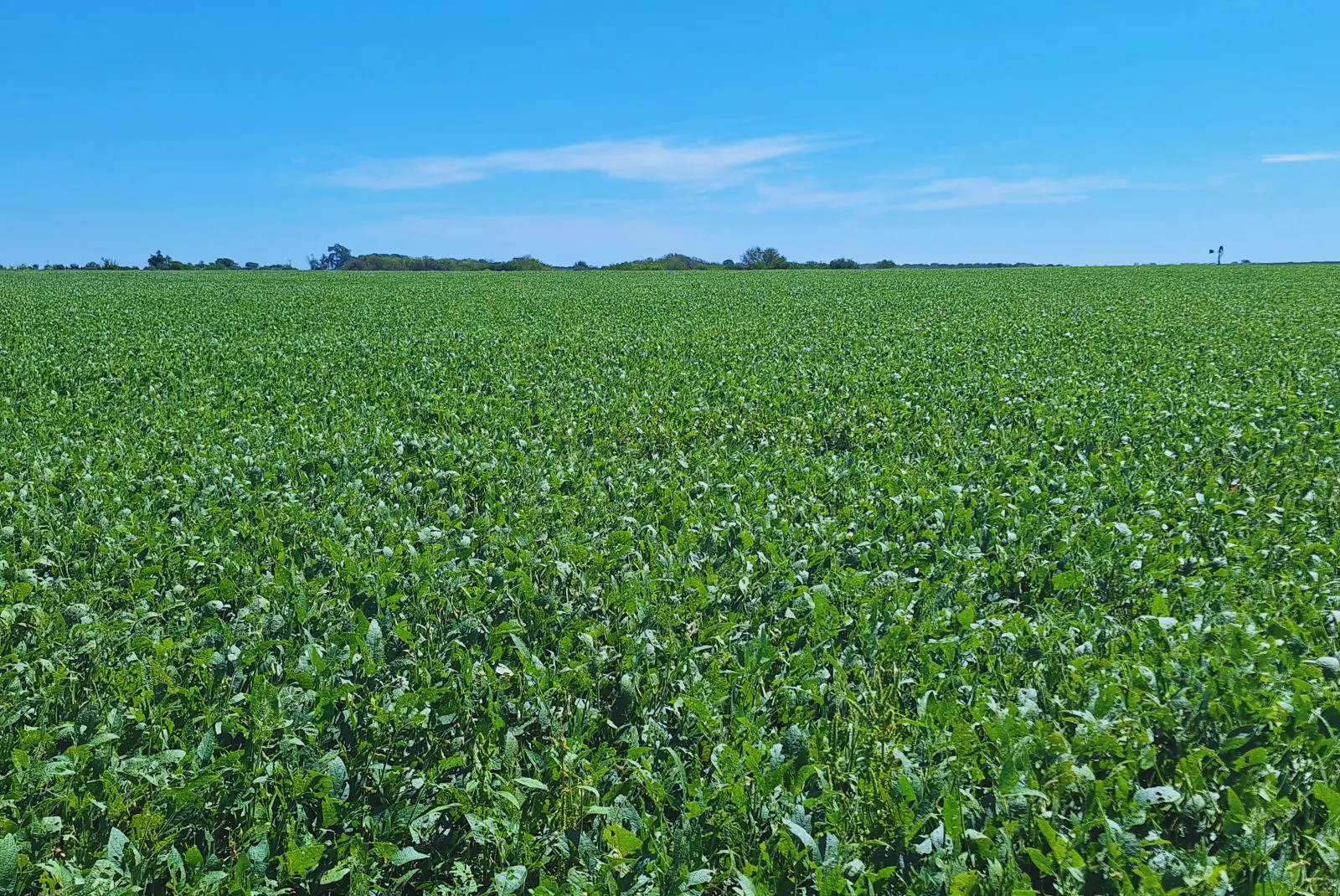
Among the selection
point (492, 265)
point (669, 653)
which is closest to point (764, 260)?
point (492, 265)

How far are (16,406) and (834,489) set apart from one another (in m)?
9.43

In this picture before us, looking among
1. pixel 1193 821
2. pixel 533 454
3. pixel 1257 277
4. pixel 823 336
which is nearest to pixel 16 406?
pixel 533 454

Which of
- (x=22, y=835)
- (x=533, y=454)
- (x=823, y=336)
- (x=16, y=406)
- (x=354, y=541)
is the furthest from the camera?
(x=823, y=336)

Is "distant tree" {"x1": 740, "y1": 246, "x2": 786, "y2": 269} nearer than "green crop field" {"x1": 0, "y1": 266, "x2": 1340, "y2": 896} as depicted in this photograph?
No

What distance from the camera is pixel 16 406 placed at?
9.91 meters

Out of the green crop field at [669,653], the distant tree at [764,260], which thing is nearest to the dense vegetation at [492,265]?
the distant tree at [764,260]

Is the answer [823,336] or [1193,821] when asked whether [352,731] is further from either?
[823,336]

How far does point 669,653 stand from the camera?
3900 mm

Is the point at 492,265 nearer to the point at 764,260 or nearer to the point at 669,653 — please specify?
the point at 764,260

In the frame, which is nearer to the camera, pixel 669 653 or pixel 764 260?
pixel 669 653

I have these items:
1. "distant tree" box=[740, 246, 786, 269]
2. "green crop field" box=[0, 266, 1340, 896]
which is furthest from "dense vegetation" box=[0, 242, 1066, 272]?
"green crop field" box=[0, 266, 1340, 896]

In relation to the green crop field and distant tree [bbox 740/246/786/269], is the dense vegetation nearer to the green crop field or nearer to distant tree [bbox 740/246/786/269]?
distant tree [bbox 740/246/786/269]

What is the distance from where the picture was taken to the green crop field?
2.68 metres

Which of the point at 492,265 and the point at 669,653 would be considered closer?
the point at 669,653
